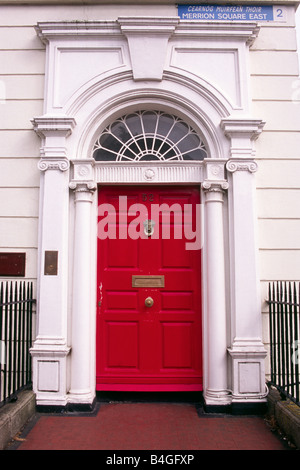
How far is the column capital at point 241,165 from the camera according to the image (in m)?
4.46

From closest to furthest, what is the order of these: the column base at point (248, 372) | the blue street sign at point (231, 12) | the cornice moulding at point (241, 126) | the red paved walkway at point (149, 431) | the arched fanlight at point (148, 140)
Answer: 1. the red paved walkway at point (149, 431)
2. the column base at point (248, 372)
3. the cornice moulding at point (241, 126)
4. the arched fanlight at point (148, 140)
5. the blue street sign at point (231, 12)

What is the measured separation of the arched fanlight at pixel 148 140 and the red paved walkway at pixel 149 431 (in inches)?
120

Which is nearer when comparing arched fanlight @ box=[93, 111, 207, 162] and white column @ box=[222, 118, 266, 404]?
white column @ box=[222, 118, 266, 404]

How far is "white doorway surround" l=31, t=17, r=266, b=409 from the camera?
4250mm

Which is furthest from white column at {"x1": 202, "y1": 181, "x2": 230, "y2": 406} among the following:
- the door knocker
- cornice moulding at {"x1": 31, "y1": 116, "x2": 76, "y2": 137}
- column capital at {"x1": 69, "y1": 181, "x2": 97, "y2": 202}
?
cornice moulding at {"x1": 31, "y1": 116, "x2": 76, "y2": 137}

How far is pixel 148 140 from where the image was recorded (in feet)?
15.8

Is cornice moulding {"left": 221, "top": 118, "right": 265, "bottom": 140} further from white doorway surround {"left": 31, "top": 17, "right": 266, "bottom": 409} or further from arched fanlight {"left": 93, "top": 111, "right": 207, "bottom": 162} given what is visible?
arched fanlight {"left": 93, "top": 111, "right": 207, "bottom": 162}

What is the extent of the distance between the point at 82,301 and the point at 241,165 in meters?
2.51

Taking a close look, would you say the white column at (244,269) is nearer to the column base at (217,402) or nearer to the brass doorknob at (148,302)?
the column base at (217,402)

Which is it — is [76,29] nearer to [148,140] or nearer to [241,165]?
[148,140]

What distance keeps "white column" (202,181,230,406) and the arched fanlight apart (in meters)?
0.64

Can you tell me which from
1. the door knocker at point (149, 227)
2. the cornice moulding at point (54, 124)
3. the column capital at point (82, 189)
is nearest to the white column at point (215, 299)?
the door knocker at point (149, 227)
